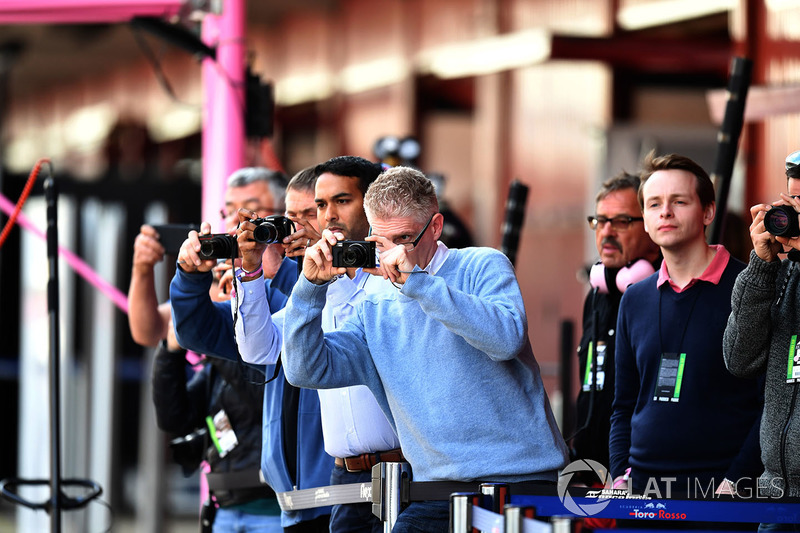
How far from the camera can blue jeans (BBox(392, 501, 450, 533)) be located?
3.26 meters

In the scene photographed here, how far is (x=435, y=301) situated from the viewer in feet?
10.3

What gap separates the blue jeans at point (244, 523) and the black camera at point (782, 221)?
2.17 m

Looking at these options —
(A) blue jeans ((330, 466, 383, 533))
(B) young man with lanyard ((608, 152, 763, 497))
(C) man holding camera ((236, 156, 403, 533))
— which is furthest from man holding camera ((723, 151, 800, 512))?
(A) blue jeans ((330, 466, 383, 533))

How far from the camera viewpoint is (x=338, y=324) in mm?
3820

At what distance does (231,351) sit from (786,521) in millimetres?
1924

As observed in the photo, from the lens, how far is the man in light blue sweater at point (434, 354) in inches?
126

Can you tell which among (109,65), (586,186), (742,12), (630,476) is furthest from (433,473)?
(109,65)

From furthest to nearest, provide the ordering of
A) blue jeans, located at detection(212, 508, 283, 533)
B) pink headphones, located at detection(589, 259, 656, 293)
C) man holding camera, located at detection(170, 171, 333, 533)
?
blue jeans, located at detection(212, 508, 283, 533) < pink headphones, located at detection(589, 259, 656, 293) < man holding camera, located at detection(170, 171, 333, 533)

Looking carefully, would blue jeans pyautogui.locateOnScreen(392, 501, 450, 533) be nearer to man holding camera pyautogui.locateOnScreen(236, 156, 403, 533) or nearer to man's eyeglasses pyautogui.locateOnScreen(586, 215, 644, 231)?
man holding camera pyautogui.locateOnScreen(236, 156, 403, 533)

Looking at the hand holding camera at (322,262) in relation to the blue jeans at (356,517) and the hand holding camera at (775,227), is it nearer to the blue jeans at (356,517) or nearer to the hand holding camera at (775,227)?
the blue jeans at (356,517)

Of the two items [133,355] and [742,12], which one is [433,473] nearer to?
[742,12]

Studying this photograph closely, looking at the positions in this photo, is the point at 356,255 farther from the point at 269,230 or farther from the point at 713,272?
the point at 713,272

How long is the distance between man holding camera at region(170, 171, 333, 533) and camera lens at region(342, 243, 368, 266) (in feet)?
2.06

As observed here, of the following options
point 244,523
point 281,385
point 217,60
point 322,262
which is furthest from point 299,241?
point 217,60
